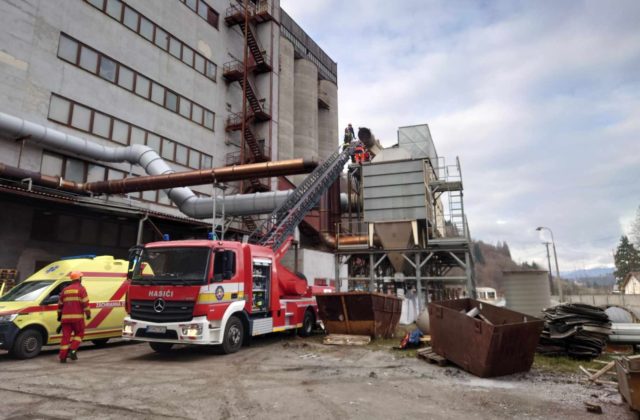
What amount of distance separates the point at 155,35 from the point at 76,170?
9.46 m

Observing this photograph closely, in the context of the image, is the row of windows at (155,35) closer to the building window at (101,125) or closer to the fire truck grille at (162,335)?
the building window at (101,125)

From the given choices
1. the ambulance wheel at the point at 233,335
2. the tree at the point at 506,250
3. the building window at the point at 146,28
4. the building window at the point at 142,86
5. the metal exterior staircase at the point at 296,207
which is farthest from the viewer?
the tree at the point at 506,250

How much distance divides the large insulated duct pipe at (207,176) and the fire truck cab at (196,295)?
3869 mm

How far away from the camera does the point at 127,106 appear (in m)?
21.1

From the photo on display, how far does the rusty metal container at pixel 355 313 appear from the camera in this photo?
38.6 ft

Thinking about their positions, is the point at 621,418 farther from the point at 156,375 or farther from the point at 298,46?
the point at 298,46

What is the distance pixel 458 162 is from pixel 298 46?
2674cm

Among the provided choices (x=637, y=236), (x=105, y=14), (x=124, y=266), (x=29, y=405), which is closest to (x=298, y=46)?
(x=105, y=14)

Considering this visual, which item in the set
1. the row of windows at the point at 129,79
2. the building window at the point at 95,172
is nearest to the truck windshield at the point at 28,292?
the building window at the point at 95,172

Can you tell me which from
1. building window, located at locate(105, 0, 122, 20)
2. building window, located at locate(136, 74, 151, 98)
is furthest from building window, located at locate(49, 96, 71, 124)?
building window, located at locate(105, 0, 122, 20)

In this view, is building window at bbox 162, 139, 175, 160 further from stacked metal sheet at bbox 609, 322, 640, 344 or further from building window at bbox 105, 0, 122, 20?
stacked metal sheet at bbox 609, 322, 640, 344

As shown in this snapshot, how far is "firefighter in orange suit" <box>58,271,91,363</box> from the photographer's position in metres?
8.73

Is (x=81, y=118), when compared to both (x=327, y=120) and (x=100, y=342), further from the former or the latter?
(x=327, y=120)

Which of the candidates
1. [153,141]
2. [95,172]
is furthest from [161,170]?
[153,141]
